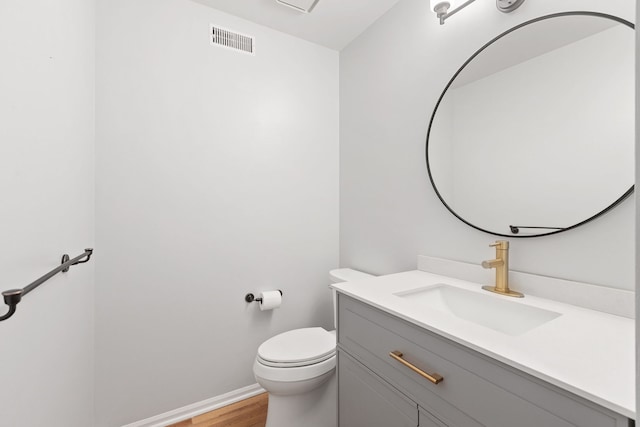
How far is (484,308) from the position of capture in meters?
1.05

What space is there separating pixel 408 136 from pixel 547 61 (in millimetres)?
675

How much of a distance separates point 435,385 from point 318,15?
209 cm

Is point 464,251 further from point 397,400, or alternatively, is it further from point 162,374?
point 162,374

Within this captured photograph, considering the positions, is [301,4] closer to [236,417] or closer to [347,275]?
[347,275]

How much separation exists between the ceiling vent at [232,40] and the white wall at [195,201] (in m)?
0.04

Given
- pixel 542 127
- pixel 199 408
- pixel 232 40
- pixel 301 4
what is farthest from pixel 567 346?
pixel 232 40

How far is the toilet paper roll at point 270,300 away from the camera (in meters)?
1.79

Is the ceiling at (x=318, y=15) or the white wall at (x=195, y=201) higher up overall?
the ceiling at (x=318, y=15)

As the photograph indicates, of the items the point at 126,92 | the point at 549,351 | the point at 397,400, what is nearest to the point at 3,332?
the point at 397,400

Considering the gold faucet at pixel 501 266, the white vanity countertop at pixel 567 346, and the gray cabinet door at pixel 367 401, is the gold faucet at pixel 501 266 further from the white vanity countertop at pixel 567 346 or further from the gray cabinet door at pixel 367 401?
the gray cabinet door at pixel 367 401

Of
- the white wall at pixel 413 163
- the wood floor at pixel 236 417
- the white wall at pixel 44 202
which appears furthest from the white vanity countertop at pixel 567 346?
the wood floor at pixel 236 417

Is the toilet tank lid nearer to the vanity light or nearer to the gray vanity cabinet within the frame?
the gray vanity cabinet

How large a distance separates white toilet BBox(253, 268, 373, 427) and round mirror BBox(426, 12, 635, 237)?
1.01 meters

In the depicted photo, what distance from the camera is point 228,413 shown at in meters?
1.67
